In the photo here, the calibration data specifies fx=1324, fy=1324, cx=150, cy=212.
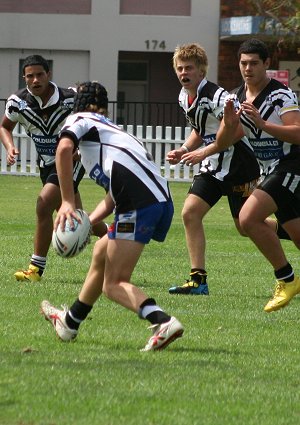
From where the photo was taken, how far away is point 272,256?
1000 cm

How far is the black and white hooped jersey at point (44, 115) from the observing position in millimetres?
11805

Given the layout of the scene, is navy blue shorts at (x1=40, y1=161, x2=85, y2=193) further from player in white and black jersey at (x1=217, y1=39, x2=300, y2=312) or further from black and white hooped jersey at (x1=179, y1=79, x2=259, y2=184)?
player in white and black jersey at (x1=217, y1=39, x2=300, y2=312)

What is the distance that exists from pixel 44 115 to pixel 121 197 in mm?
4231

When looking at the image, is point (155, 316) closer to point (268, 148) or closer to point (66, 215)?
point (66, 215)

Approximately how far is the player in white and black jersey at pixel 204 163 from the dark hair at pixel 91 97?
2706 millimetres

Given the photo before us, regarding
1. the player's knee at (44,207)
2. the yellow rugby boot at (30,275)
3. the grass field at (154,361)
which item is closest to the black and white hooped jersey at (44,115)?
the player's knee at (44,207)

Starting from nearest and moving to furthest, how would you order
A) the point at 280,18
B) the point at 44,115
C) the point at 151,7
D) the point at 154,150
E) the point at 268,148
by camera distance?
the point at 268,148
the point at 44,115
the point at 154,150
the point at 280,18
the point at 151,7

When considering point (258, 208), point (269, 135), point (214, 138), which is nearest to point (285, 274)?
point (258, 208)

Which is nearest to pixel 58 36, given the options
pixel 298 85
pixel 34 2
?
pixel 34 2

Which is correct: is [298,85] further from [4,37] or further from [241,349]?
[241,349]

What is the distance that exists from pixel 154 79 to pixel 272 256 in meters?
26.3

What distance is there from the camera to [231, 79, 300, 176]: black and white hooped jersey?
986 centimetres

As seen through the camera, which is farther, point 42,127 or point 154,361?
point 42,127

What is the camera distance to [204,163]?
11.2 meters
